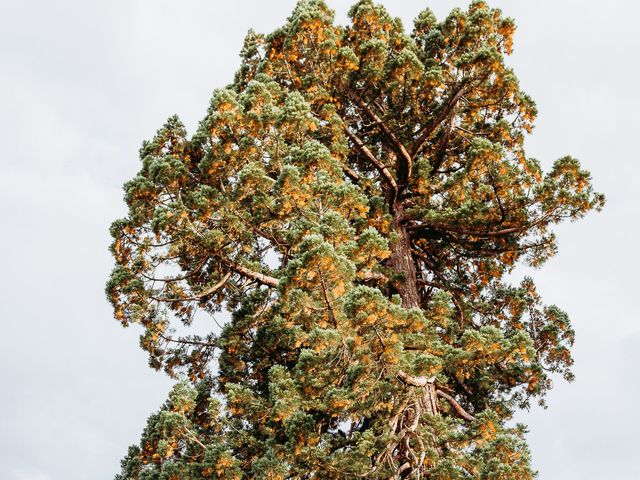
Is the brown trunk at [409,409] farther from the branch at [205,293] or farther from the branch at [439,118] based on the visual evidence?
the branch at [205,293]

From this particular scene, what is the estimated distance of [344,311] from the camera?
5.95 metres

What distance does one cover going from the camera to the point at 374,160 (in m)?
10.5

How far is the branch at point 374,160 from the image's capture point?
1031 centimetres

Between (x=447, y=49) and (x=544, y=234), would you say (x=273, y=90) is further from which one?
(x=544, y=234)

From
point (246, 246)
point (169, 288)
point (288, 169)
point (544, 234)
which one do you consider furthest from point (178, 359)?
point (544, 234)

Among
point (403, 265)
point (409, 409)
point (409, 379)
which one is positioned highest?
point (403, 265)

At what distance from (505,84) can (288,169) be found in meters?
4.19

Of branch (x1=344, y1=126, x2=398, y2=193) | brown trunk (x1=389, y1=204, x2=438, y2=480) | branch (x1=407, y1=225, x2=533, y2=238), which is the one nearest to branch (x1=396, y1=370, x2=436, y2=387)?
brown trunk (x1=389, y1=204, x2=438, y2=480)

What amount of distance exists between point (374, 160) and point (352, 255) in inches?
156

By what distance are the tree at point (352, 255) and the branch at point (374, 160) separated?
5 centimetres

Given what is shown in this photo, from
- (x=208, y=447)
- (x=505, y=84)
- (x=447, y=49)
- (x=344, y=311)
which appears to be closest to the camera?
(x=344, y=311)

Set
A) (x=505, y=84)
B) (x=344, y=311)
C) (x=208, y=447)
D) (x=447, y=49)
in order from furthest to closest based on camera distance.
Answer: (x=447, y=49) < (x=505, y=84) < (x=208, y=447) < (x=344, y=311)

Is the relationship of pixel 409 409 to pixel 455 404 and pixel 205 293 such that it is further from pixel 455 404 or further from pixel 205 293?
pixel 205 293

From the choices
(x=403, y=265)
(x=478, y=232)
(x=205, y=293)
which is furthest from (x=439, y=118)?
(x=205, y=293)
